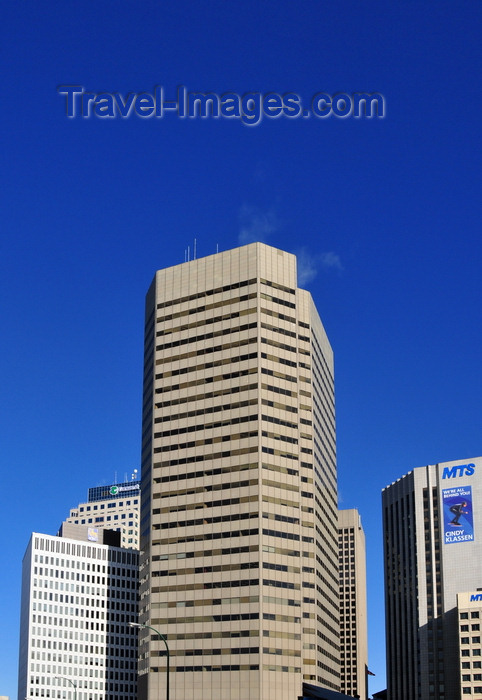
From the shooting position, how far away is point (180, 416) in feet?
653

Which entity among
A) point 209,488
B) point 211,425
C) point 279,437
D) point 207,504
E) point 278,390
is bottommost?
point 207,504

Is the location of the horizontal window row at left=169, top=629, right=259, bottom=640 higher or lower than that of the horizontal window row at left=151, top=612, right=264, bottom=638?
lower

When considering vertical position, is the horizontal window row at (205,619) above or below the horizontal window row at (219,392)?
below

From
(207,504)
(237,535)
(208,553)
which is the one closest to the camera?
(237,535)

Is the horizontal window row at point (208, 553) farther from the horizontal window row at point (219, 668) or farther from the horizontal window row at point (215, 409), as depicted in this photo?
the horizontal window row at point (215, 409)

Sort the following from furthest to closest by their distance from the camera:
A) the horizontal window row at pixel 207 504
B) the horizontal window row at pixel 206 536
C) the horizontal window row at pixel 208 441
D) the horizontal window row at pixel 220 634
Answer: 1. the horizontal window row at pixel 208 441
2. the horizontal window row at pixel 207 504
3. the horizontal window row at pixel 206 536
4. the horizontal window row at pixel 220 634

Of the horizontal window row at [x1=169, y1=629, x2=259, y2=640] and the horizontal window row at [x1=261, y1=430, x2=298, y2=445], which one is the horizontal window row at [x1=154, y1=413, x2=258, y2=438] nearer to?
the horizontal window row at [x1=261, y1=430, x2=298, y2=445]

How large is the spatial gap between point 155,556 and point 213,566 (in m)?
14.2

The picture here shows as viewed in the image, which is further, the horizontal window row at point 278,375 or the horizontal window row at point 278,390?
the horizontal window row at point 278,375

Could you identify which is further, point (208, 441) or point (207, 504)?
point (208, 441)

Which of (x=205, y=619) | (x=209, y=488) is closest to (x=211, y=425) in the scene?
(x=209, y=488)

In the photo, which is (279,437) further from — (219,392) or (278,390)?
(219,392)

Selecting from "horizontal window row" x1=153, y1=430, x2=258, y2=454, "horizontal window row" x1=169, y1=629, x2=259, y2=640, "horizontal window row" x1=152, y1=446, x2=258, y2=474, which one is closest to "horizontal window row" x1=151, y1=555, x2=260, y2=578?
"horizontal window row" x1=169, y1=629, x2=259, y2=640

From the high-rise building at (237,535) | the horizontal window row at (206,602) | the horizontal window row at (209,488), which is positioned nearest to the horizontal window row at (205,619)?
the high-rise building at (237,535)
